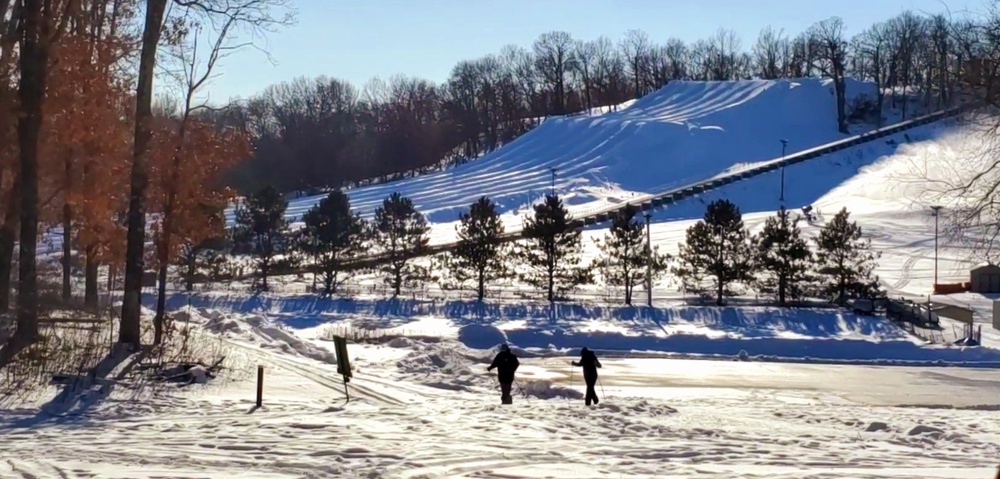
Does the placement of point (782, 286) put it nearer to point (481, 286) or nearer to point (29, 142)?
point (481, 286)

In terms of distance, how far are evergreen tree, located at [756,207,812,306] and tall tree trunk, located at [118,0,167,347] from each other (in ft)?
115

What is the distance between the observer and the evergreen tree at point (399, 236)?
56.3 metres

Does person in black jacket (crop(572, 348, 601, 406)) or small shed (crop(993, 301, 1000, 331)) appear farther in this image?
small shed (crop(993, 301, 1000, 331))

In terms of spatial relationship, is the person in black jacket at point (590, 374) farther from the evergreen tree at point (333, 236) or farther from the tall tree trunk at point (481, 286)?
the evergreen tree at point (333, 236)

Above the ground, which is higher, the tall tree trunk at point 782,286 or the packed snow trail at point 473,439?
the tall tree trunk at point 782,286

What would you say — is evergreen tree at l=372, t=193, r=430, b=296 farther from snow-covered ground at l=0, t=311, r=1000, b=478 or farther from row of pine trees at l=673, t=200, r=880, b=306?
snow-covered ground at l=0, t=311, r=1000, b=478

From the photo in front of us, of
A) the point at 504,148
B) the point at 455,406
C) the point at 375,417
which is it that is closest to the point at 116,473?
the point at 375,417

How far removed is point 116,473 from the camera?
32.5 ft

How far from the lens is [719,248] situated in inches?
2025

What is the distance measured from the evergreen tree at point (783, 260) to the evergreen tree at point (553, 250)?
8934 millimetres

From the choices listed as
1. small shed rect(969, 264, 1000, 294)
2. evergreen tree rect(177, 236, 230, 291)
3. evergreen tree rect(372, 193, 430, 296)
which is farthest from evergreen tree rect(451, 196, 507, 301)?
small shed rect(969, 264, 1000, 294)

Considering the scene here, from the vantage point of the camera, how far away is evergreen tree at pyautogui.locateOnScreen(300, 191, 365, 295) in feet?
181

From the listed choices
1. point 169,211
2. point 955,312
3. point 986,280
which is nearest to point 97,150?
point 169,211

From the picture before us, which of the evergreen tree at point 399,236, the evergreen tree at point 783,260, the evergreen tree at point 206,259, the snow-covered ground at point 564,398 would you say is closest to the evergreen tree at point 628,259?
the snow-covered ground at point 564,398
